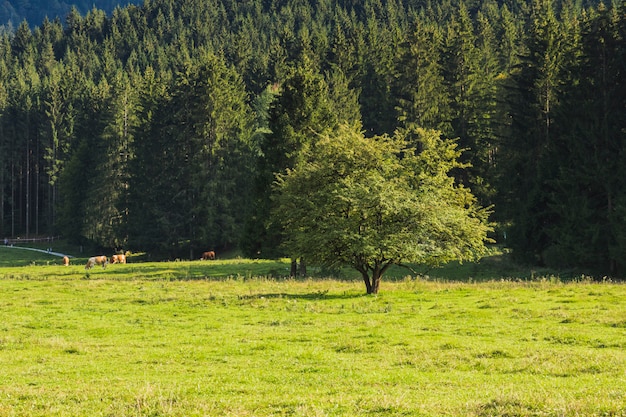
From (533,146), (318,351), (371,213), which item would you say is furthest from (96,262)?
(318,351)

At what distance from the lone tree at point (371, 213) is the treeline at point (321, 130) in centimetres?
1253

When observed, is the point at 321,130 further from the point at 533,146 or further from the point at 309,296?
the point at 533,146

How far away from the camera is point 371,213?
31.6m

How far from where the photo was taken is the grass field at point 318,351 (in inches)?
460

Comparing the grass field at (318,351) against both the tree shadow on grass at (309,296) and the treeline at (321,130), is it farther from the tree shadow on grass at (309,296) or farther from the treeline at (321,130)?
the treeline at (321,130)

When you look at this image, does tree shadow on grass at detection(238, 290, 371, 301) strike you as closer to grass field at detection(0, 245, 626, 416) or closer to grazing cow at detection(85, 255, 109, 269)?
grass field at detection(0, 245, 626, 416)

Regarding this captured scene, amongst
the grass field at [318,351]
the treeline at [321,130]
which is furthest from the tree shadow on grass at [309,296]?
the treeline at [321,130]

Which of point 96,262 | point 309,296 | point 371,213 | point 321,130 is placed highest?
point 321,130

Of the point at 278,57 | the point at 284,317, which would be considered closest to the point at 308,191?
the point at 284,317

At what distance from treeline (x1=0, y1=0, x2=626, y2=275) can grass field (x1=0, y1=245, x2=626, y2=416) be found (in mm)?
16398

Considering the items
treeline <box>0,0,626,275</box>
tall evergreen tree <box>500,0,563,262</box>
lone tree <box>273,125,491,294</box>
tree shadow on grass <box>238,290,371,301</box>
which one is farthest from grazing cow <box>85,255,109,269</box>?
tall evergreen tree <box>500,0,563,262</box>

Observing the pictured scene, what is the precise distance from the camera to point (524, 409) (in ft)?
35.2

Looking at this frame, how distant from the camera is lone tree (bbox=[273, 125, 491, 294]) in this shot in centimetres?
3070

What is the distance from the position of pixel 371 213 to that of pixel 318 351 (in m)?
14.9
